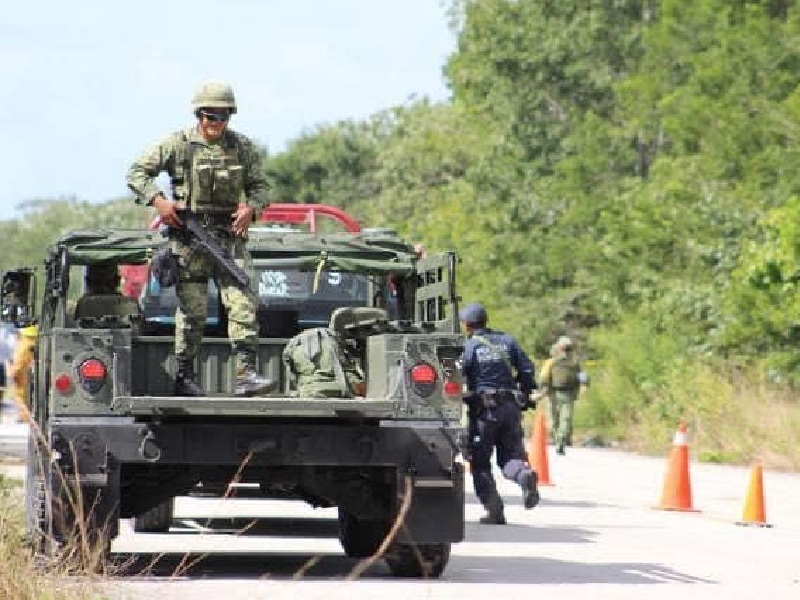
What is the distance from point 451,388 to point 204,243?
1.73m

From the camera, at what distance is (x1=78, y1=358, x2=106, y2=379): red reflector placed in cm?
1333

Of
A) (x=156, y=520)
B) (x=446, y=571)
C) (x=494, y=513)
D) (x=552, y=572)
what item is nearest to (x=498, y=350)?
(x=494, y=513)

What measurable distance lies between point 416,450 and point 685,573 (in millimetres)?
2405

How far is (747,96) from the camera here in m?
43.3

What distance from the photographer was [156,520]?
1723 cm

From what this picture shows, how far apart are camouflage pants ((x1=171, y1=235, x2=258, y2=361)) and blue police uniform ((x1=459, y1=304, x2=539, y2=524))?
17.2ft

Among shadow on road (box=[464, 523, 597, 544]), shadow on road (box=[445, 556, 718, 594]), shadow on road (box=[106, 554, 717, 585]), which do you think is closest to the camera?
shadow on road (box=[106, 554, 717, 585])

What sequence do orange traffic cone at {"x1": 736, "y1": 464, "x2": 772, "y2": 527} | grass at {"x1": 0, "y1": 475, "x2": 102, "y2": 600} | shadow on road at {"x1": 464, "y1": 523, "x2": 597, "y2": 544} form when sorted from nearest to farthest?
grass at {"x1": 0, "y1": 475, "x2": 102, "y2": 600} → shadow on road at {"x1": 464, "y1": 523, "x2": 597, "y2": 544} → orange traffic cone at {"x1": 736, "y1": 464, "x2": 772, "y2": 527}

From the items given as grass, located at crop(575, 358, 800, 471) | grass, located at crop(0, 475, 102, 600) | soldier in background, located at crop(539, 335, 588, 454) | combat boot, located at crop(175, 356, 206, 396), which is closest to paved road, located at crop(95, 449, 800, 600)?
grass, located at crop(0, 475, 102, 600)

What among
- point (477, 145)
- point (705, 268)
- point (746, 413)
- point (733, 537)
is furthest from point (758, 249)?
point (477, 145)

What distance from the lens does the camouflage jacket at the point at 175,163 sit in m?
14.1

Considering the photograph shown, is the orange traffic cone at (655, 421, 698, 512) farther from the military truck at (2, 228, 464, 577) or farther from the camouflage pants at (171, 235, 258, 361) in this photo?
the camouflage pants at (171, 235, 258, 361)

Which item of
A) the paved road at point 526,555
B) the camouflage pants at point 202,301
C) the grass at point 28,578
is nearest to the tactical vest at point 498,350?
the paved road at point 526,555

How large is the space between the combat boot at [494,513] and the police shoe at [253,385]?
5.75 m
